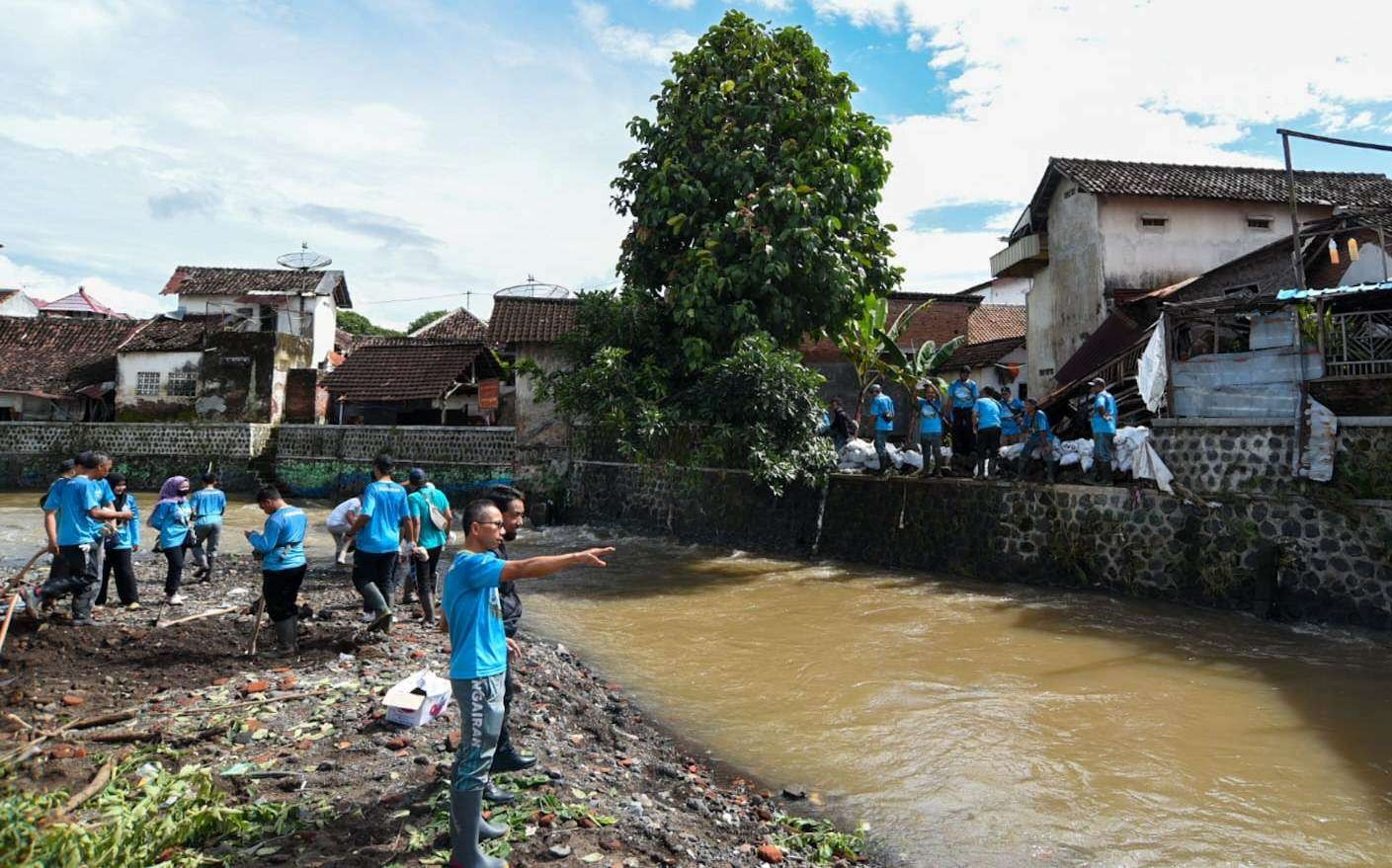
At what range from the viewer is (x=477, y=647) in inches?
160

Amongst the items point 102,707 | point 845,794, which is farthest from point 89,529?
point 845,794

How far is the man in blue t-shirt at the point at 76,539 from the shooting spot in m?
7.67

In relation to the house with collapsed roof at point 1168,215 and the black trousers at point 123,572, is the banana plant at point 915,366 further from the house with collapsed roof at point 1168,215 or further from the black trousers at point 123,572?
the black trousers at point 123,572

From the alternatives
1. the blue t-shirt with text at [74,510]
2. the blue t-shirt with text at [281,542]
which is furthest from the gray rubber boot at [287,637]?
the blue t-shirt with text at [74,510]

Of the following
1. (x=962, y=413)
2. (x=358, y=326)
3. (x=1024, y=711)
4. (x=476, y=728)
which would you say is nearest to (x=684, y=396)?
(x=962, y=413)

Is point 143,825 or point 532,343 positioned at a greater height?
point 532,343

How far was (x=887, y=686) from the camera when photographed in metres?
8.20

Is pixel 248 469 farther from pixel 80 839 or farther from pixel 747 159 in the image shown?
pixel 80 839

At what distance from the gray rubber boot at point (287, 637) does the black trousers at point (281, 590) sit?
0.06 m

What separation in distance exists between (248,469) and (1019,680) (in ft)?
81.4

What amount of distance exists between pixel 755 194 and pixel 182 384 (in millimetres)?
23103

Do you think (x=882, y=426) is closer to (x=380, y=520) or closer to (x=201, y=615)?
(x=380, y=520)

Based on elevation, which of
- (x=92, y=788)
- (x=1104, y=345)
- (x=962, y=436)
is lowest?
(x=92, y=788)

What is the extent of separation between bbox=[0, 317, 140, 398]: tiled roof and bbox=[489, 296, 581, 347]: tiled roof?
15.9m
